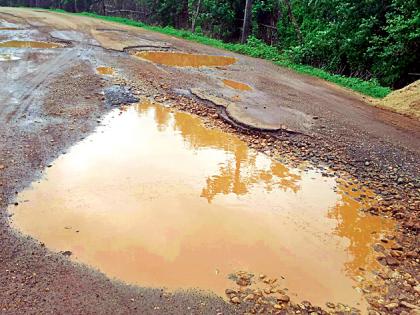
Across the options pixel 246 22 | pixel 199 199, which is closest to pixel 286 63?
pixel 246 22

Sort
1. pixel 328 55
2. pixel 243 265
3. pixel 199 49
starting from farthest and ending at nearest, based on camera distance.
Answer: pixel 199 49 < pixel 328 55 < pixel 243 265

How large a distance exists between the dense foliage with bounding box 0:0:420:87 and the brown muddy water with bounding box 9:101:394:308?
7116 millimetres

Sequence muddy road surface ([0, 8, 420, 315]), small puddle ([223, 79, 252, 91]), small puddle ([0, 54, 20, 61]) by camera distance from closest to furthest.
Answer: muddy road surface ([0, 8, 420, 315]), small puddle ([223, 79, 252, 91]), small puddle ([0, 54, 20, 61])

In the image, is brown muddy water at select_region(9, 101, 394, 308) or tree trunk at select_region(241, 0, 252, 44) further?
tree trunk at select_region(241, 0, 252, 44)

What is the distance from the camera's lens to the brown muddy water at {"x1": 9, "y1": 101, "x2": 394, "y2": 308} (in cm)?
386

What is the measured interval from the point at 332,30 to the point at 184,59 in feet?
16.3

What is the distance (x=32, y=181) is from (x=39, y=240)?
1278 millimetres

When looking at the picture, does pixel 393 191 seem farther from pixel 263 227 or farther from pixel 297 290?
pixel 297 290

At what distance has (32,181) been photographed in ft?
16.6

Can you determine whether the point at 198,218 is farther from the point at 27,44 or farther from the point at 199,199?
the point at 27,44

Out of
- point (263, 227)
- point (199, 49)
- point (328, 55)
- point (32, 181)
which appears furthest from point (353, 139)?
point (199, 49)

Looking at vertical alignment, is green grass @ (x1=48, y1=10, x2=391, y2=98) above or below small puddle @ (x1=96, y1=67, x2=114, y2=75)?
above

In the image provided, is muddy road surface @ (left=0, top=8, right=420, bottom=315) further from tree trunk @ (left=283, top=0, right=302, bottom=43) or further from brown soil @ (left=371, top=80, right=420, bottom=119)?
tree trunk @ (left=283, top=0, right=302, bottom=43)

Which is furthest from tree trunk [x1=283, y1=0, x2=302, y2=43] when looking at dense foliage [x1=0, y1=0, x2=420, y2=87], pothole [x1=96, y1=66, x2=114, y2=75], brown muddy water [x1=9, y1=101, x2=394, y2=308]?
brown muddy water [x1=9, y1=101, x2=394, y2=308]
